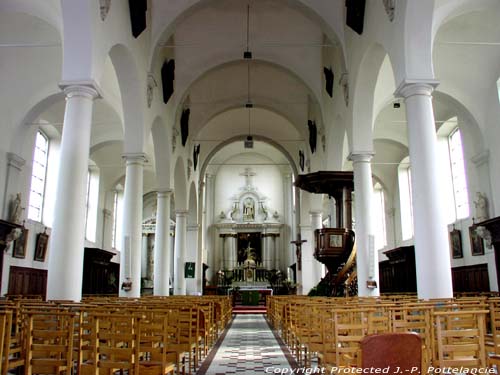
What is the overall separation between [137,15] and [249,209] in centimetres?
2256

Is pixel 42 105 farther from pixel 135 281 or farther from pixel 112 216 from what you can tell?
pixel 112 216

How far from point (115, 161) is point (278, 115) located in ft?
27.8

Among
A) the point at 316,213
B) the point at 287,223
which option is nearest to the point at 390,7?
the point at 316,213

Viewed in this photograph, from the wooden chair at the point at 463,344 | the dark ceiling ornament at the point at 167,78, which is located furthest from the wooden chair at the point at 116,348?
the dark ceiling ornament at the point at 167,78

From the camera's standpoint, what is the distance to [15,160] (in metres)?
14.3

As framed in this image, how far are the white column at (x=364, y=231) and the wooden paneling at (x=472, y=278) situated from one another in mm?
5418

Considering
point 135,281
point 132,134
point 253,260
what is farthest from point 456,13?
point 253,260

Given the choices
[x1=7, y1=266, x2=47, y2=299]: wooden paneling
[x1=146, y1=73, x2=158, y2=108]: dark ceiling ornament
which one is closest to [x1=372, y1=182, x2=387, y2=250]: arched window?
[x1=146, y1=73, x2=158, y2=108]: dark ceiling ornament

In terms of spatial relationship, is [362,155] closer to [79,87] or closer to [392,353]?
[79,87]

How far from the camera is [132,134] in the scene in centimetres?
1270

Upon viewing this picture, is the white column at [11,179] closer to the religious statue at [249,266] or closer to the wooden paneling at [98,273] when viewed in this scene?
the wooden paneling at [98,273]

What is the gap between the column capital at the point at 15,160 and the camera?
14148 millimetres

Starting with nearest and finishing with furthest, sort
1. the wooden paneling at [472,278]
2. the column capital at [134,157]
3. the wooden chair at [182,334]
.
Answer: the wooden chair at [182,334] < the column capital at [134,157] < the wooden paneling at [472,278]

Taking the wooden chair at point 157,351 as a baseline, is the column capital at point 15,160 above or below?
above
